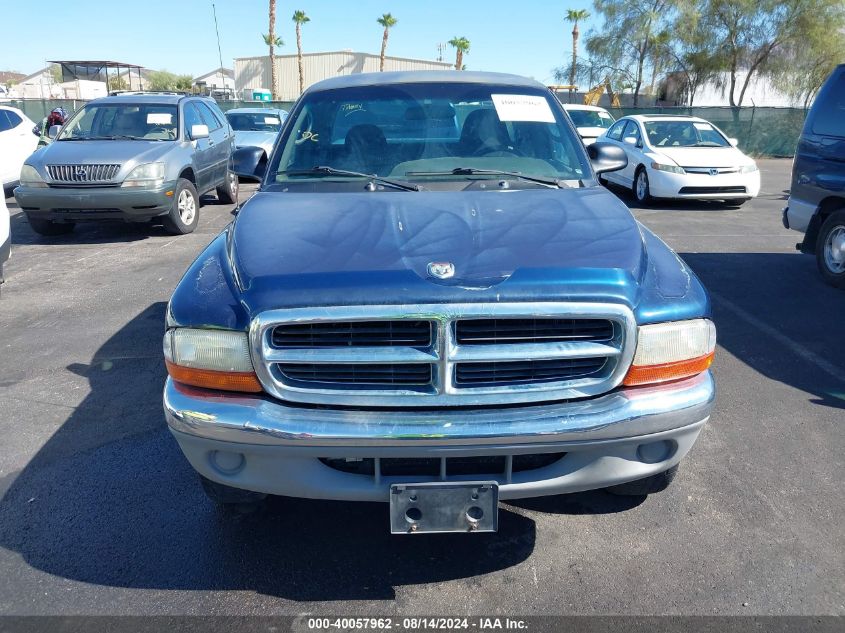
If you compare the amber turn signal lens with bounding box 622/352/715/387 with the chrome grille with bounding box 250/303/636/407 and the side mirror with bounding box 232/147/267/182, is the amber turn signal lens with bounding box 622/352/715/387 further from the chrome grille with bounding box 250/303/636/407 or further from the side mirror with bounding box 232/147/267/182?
the side mirror with bounding box 232/147/267/182

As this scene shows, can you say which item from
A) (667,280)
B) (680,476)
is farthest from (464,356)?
(680,476)

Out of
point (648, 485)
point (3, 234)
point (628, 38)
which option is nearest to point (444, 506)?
point (648, 485)

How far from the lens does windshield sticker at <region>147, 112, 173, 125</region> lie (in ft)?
30.7

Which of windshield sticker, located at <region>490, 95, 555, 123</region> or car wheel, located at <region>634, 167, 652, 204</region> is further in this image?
car wheel, located at <region>634, 167, 652, 204</region>

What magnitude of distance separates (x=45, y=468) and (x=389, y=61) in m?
62.1

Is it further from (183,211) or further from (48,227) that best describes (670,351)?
(48,227)

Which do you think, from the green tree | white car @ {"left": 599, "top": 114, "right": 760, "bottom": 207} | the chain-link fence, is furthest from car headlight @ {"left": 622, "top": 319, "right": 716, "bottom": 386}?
the green tree

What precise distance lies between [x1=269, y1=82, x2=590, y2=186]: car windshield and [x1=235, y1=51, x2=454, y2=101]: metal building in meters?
58.4

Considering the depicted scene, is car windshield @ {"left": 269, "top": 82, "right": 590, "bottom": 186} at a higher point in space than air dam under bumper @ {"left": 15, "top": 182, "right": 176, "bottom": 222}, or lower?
higher

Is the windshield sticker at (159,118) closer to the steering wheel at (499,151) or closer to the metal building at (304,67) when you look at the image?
the steering wheel at (499,151)

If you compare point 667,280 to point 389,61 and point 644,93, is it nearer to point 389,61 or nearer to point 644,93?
point 644,93

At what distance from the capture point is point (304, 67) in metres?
61.8

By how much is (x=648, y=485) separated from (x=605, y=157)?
212 centimetres

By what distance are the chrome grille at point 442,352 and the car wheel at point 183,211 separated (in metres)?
7.36
